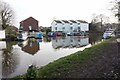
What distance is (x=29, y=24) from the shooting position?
92.7 metres

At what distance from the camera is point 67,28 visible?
103375 millimetres

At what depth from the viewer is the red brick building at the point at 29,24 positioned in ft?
303

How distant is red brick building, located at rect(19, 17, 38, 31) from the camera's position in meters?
92.4

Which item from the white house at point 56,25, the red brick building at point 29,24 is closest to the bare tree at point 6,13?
the red brick building at point 29,24

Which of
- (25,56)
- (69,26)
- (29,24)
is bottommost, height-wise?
(25,56)

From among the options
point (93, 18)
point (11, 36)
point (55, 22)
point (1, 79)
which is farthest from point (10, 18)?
point (1, 79)

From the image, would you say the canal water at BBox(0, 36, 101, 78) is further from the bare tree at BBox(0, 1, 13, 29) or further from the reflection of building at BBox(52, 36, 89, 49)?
the bare tree at BBox(0, 1, 13, 29)

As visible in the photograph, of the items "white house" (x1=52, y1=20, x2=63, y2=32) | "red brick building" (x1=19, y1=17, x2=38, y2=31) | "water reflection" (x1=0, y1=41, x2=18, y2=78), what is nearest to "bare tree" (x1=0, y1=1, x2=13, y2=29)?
"red brick building" (x1=19, y1=17, x2=38, y2=31)

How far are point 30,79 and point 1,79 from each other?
2272mm

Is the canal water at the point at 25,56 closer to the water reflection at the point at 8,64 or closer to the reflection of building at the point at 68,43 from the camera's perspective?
the water reflection at the point at 8,64

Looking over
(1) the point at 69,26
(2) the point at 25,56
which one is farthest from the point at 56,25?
(2) the point at 25,56

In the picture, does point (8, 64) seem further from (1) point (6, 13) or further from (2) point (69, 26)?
(2) point (69, 26)

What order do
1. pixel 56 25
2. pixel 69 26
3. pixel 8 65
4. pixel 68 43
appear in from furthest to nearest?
1. pixel 69 26
2. pixel 56 25
3. pixel 68 43
4. pixel 8 65

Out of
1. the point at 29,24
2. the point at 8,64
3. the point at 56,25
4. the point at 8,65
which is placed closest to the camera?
the point at 8,65
